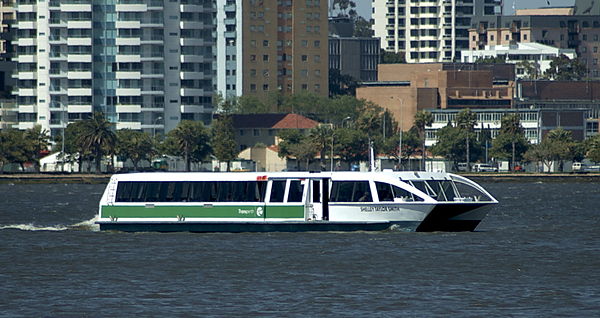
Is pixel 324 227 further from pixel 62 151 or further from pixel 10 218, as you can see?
pixel 62 151

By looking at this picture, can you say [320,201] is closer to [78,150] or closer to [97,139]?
[97,139]

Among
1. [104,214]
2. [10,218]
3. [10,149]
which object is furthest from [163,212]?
[10,149]

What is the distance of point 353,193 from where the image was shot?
66188 millimetres

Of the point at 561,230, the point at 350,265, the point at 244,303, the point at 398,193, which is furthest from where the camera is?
the point at 561,230

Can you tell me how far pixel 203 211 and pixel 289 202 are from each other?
427cm

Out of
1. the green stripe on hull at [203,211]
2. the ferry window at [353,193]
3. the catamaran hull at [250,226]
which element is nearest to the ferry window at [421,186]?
the catamaran hull at [250,226]

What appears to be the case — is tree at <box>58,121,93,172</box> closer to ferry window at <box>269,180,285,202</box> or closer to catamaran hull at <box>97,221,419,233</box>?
catamaran hull at <box>97,221,419,233</box>

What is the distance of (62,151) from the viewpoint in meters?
198

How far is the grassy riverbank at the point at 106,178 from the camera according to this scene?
185 meters

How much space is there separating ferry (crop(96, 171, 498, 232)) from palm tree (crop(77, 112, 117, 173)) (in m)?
123

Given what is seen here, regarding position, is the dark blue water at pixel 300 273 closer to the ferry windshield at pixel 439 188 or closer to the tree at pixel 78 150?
the ferry windshield at pixel 439 188

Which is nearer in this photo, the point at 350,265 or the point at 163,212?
the point at 350,265

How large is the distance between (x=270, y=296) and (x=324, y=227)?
1780cm

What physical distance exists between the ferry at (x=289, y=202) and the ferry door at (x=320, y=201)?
0.05 m
